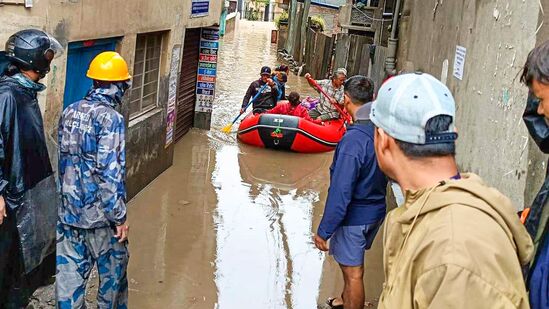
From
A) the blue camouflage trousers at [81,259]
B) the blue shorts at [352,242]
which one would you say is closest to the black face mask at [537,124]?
the blue shorts at [352,242]

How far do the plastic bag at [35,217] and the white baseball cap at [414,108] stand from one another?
2.85 metres

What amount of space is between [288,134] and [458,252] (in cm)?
957

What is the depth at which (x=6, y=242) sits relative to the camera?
12.8 feet

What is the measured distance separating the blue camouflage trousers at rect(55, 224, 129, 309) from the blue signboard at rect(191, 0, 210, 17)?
605 centimetres

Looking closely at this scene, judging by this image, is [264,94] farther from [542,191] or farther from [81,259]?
[542,191]

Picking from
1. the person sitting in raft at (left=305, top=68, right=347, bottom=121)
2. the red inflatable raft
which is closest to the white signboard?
the red inflatable raft

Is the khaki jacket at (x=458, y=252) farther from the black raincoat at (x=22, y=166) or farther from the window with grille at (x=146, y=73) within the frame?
the window with grille at (x=146, y=73)

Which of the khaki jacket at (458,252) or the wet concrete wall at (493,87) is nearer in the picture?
the khaki jacket at (458,252)

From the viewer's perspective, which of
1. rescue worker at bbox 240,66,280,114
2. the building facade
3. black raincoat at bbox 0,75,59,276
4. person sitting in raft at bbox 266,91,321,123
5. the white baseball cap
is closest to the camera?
the white baseball cap

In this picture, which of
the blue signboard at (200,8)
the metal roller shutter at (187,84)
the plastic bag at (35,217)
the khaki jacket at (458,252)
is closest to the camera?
the khaki jacket at (458,252)

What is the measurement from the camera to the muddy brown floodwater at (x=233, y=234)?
536 cm

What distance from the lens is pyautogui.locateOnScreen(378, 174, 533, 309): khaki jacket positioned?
149cm

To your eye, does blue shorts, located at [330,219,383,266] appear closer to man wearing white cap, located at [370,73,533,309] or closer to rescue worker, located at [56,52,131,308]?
rescue worker, located at [56,52,131,308]

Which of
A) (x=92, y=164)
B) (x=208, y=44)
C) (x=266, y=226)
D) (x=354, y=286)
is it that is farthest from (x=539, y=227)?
(x=208, y=44)
